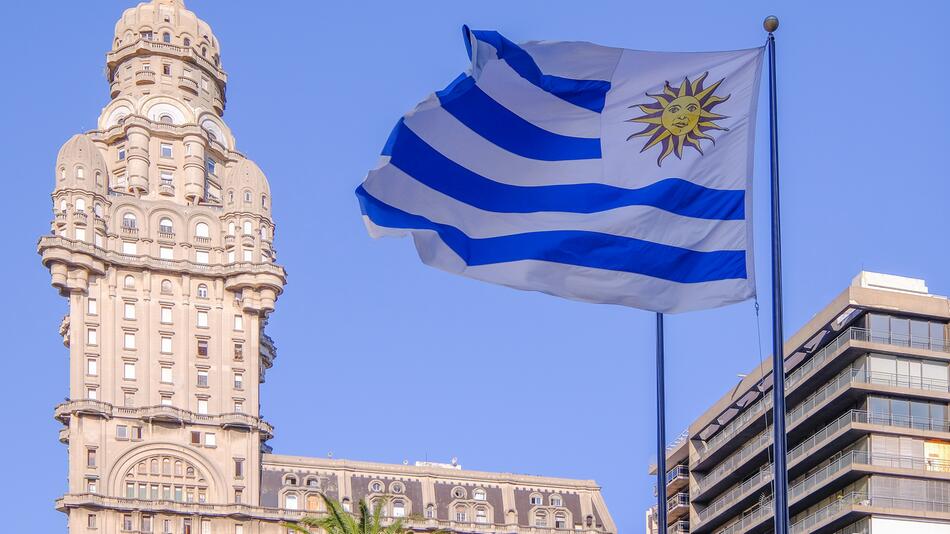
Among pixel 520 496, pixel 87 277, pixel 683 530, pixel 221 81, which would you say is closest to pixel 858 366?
pixel 683 530

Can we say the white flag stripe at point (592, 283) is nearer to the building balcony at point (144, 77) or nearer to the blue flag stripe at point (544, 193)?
the blue flag stripe at point (544, 193)

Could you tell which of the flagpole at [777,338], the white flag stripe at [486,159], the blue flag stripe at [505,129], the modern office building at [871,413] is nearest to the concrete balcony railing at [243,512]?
the modern office building at [871,413]

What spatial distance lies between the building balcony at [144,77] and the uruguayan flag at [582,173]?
472ft

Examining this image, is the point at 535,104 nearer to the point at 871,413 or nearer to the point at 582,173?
the point at 582,173

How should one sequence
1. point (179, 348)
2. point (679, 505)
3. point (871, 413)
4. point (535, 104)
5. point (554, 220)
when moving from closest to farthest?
1. point (554, 220)
2. point (535, 104)
3. point (871, 413)
4. point (679, 505)
5. point (179, 348)

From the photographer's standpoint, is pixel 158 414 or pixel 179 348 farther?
pixel 179 348

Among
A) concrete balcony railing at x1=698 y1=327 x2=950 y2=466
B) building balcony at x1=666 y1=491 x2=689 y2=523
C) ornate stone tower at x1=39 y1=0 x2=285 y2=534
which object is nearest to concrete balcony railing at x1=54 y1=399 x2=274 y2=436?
ornate stone tower at x1=39 y1=0 x2=285 y2=534

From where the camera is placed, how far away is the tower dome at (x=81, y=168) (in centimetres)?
16188

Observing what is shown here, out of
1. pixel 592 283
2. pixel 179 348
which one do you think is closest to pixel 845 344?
pixel 179 348

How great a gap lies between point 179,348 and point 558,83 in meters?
130

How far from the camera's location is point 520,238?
32.3 meters

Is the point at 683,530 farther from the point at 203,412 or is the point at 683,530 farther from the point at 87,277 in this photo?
the point at 87,277

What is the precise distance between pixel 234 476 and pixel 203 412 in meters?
6.01

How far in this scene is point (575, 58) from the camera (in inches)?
1273
